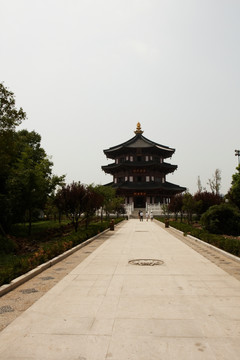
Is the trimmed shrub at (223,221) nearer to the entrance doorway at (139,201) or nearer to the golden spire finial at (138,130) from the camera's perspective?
the entrance doorway at (139,201)

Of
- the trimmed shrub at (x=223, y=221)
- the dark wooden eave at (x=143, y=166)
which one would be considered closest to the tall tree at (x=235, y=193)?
the trimmed shrub at (x=223, y=221)

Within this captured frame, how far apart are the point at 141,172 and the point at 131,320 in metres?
52.2

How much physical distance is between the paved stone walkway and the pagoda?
1801 inches

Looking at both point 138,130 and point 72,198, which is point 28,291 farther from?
point 138,130

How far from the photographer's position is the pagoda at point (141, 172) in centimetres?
5369

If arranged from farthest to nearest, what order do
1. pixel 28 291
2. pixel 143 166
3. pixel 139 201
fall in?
pixel 139 201 < pixel 143 166 < pixel 28 291

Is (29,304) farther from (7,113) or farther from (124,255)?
(7,113)

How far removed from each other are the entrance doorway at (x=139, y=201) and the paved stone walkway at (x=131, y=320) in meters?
48.2

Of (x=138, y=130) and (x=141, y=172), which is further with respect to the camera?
(x=138, y=130)

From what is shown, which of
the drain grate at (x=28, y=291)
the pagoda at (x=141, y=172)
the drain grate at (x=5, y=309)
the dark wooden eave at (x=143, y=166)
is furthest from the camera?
the dark wooden eave at (x=143, y=166)

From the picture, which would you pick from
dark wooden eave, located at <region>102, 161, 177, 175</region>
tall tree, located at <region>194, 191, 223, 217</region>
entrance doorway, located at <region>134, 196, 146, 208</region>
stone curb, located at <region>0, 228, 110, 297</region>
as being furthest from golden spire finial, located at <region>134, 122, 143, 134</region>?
stone curb, located at <region>0, 228, 110, 297</region>

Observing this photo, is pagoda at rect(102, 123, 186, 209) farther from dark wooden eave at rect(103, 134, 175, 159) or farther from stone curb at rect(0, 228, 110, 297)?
stone curb at rect(0, 228, 110, 297)

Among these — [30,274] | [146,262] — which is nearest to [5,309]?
[30,274]

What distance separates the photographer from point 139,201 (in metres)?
56.9
